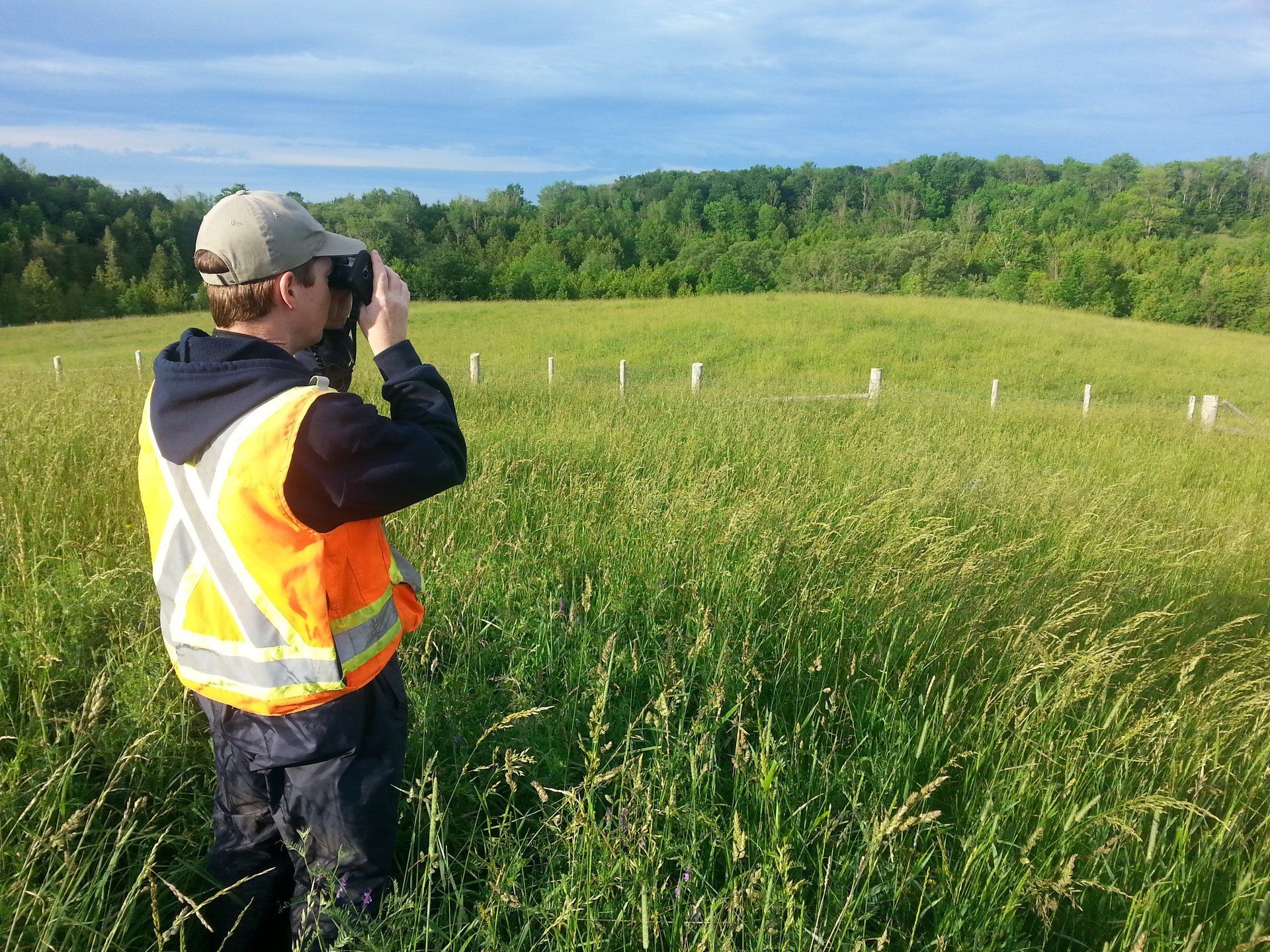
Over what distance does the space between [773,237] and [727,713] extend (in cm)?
9514

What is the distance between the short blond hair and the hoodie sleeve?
11.7 inches

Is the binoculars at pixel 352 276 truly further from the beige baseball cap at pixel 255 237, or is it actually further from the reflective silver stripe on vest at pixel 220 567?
the reflective silver stripe on vest at pixel 220 567

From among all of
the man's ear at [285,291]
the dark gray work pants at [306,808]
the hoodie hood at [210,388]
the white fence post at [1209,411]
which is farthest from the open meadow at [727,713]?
the white fence post at [1209,411]

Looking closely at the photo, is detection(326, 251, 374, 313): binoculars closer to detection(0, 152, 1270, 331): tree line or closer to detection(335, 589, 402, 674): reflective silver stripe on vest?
detection(335, 589, 402, 674): reflective silver stripe on vest

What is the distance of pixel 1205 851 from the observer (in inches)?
87.2

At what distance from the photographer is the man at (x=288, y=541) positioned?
150cm

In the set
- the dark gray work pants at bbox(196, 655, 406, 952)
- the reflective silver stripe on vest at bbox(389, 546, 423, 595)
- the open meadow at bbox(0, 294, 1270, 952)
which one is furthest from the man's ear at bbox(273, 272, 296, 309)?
the open meadow at bbox(0, 294, 1270, 952)

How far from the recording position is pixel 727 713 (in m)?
2.31

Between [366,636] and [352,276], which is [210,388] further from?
[366,636]

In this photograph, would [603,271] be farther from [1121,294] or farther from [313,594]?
[313,594]

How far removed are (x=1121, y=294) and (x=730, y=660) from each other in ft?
231

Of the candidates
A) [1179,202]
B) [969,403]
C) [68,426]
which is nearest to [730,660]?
[68,426]

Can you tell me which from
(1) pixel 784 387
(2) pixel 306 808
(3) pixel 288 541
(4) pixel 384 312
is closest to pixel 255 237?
(4) pixel 384 312

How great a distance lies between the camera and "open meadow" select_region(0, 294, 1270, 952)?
69.8 inches
